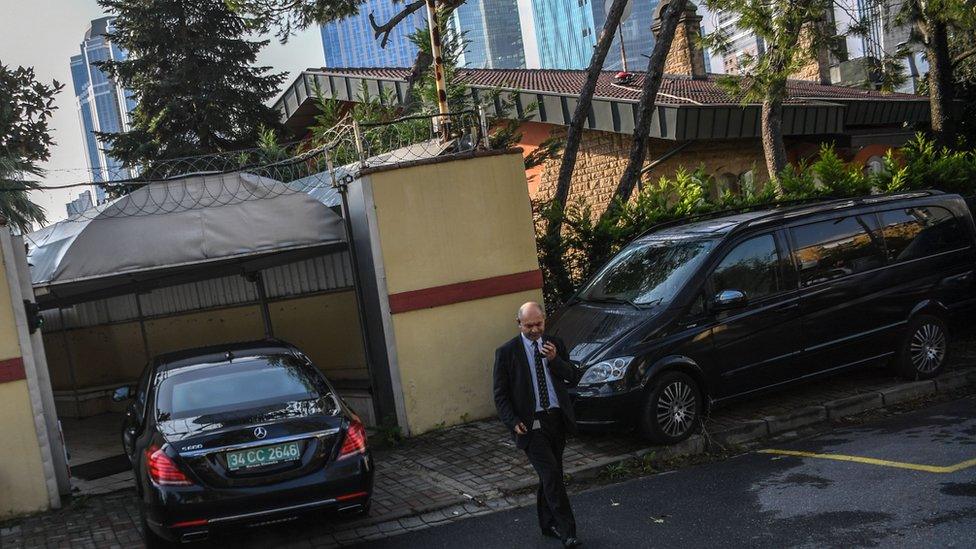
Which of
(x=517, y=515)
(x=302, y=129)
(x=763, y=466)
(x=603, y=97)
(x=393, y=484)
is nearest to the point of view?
(x=517, y=515)

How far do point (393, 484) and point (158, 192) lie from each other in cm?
454

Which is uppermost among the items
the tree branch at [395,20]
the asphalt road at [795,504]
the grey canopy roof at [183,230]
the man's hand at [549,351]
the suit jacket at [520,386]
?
the tree branch at [395,20]

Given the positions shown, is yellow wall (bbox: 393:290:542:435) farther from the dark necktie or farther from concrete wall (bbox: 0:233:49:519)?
the dark necktie

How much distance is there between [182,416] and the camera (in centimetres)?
648

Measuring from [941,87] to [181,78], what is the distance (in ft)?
60.3

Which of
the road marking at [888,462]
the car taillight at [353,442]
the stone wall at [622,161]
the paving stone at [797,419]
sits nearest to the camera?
the car taillight at [353,442]

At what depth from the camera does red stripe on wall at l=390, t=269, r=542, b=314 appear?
30.9 ft

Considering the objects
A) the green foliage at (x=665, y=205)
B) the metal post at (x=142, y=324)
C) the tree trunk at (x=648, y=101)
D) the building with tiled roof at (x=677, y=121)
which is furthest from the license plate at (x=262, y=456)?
the building with tiled roof at (x=677, y=121)

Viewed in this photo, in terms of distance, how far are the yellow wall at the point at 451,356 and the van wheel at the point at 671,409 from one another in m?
2.44

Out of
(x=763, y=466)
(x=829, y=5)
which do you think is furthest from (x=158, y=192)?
(x=829, y=5)

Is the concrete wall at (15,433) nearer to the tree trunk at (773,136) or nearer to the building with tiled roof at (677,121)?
the building with tiled roof at (677,121)

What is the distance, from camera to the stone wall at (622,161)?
61.6ft

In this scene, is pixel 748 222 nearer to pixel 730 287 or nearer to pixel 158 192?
pixel 730 287

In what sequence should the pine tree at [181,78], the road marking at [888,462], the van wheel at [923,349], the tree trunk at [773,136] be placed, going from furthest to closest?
the pine tree at [181,78]
the tree trunk at [773,136]
the van wheel at [923,349]
the road marking at [888,462]
